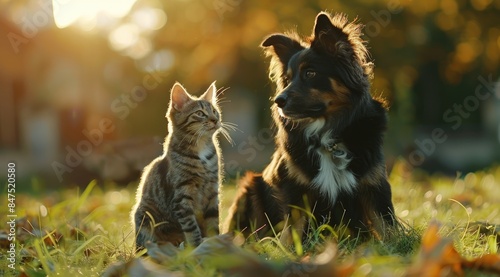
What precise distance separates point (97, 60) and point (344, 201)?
67.0 ft

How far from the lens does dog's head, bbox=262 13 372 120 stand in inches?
178

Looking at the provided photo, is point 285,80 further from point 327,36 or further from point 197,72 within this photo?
point 197,72

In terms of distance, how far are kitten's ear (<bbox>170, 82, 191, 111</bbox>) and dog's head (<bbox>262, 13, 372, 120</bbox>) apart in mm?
678

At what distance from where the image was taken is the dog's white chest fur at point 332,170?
446 cm

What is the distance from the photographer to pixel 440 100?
85.3ft

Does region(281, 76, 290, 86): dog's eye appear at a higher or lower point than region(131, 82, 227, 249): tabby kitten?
higher

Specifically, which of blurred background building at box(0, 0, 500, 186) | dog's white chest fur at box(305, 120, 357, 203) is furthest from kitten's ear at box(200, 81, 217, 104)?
blurred background building at box(0, 0, 500, 186)

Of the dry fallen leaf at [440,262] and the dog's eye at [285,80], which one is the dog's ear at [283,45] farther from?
the dry fallen leaf at [440,262]

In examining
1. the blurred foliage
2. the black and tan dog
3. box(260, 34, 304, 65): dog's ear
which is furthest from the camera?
the blurred foliage

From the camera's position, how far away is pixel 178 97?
15.3 ft

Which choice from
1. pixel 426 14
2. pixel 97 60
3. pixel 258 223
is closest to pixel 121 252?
pixel 258 223

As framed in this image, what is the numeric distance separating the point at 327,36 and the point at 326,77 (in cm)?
30

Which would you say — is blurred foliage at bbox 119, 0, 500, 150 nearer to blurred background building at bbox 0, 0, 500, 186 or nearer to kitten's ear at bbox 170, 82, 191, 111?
blurred background building at bbox 0, 0, 500, 186

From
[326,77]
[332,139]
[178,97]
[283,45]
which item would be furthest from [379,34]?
[178,97]
